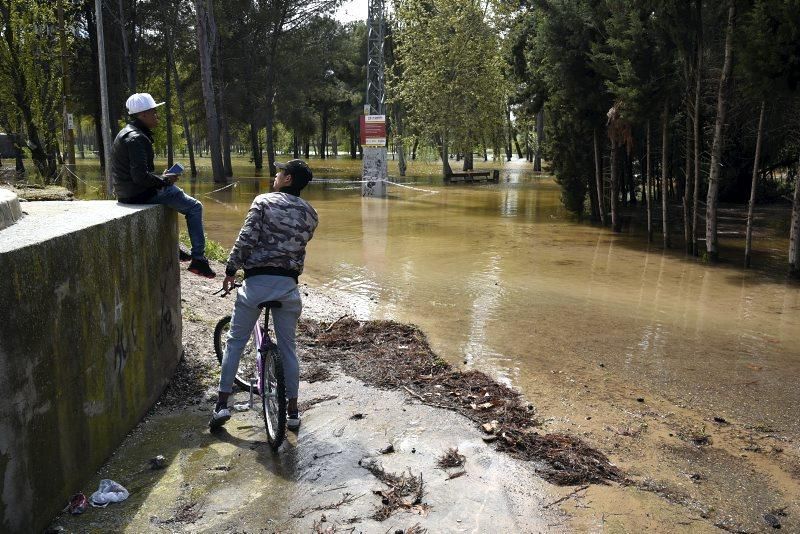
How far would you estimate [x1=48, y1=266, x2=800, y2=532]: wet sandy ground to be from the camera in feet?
13.5

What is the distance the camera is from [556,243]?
1759cm

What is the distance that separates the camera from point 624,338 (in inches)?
351

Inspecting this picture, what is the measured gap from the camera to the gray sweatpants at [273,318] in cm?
493

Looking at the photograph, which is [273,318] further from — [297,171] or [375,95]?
[375,95]

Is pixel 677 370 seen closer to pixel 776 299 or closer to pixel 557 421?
pixel 557 421

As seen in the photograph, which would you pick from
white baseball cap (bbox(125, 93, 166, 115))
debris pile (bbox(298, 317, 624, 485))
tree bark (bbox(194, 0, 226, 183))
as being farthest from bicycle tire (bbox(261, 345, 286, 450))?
tree bark (bbox(194, 0, 226, 183))

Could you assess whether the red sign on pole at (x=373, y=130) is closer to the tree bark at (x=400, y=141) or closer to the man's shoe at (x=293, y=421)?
the tree bark at (x=400, y=141)

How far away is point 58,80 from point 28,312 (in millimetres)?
19152

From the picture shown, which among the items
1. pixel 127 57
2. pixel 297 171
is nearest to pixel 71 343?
pixel 297 171

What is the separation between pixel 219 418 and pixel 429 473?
1680 mm

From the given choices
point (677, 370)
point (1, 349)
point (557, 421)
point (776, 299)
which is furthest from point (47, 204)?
point (776, 299)

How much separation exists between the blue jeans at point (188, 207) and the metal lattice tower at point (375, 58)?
25.8 metres

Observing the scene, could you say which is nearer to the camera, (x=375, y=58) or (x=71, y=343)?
(x=71, y=343)

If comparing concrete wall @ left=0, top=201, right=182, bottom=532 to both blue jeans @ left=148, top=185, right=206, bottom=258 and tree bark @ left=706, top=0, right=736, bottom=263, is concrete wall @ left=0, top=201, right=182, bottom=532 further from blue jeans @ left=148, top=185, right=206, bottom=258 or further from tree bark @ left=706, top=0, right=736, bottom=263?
tree bark @ left=706, top=0, right=736, bottom=263
